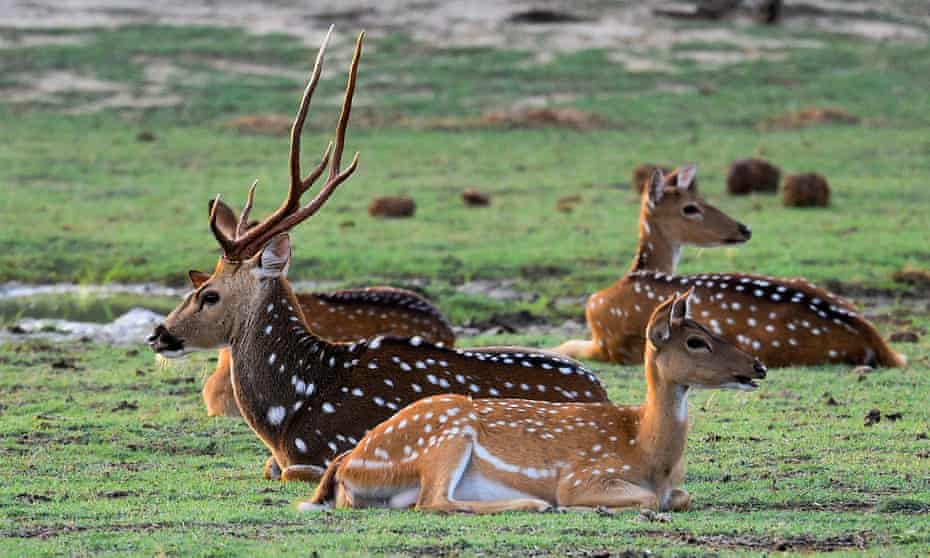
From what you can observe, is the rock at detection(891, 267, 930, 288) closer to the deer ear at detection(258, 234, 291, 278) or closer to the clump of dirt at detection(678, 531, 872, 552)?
the deer ear at detection(258, 234, 291, 278)

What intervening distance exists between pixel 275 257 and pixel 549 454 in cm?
206

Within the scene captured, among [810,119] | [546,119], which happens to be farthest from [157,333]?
[810,119]

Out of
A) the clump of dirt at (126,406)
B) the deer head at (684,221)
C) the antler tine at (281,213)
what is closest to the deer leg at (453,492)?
the antler tine at (281,213)

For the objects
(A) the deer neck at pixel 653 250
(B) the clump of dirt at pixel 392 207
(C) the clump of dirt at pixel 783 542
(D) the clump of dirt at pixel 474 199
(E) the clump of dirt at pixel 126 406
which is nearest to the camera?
(C) the clump of dirt at pixel 783 542

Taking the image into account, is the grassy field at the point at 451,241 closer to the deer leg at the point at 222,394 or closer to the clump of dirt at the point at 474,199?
the deer leg at the point at 222,394

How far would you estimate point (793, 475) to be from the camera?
792cm

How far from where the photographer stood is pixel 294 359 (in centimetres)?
852

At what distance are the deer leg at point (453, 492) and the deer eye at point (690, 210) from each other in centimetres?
641

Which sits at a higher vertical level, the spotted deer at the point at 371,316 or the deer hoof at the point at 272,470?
the deer hoof at the point at 272,470

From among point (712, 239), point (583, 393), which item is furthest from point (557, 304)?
point (583, 393)

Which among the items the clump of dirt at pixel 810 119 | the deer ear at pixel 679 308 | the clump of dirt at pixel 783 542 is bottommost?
the clump of dirt at pixel 810 119

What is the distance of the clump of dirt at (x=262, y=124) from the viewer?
90.0 feet

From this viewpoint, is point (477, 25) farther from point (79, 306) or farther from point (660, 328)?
point (660, 328)

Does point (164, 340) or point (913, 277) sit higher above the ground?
point (164, 340)
